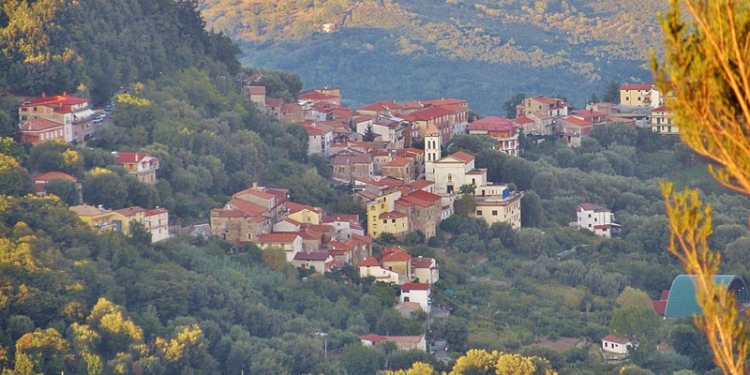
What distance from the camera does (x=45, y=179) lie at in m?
35.9

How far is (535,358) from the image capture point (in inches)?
1203

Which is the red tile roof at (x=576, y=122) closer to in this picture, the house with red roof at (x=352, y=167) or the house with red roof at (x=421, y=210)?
the house with red roof at (x=352, y=167)

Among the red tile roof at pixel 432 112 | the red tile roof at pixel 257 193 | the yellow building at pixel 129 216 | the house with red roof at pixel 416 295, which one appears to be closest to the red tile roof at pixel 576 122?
the red tile roof at pixel 432 112

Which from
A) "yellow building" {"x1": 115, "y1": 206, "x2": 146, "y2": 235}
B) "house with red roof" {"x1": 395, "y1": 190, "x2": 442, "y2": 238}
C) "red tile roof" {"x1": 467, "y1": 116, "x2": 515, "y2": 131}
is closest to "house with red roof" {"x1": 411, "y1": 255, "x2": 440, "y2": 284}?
"house with red roof" {"x1": 395, "y1": 190, "x2": 442, "y2": 238}

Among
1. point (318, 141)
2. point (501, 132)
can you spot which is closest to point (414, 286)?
point (318, 141)

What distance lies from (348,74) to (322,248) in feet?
→ 136

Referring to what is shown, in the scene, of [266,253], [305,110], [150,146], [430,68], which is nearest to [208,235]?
[266,253]

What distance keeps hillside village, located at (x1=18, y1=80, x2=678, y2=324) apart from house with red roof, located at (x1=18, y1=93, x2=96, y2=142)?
29mm

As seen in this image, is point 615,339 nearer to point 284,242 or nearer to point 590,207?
point 284,242

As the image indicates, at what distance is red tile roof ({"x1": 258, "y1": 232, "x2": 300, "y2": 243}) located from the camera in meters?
35.5

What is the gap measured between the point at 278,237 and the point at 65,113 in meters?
6.06

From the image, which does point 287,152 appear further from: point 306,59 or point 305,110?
point 306,59

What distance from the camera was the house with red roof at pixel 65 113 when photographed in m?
38.9

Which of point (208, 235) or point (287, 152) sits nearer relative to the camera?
point (208, 235)
